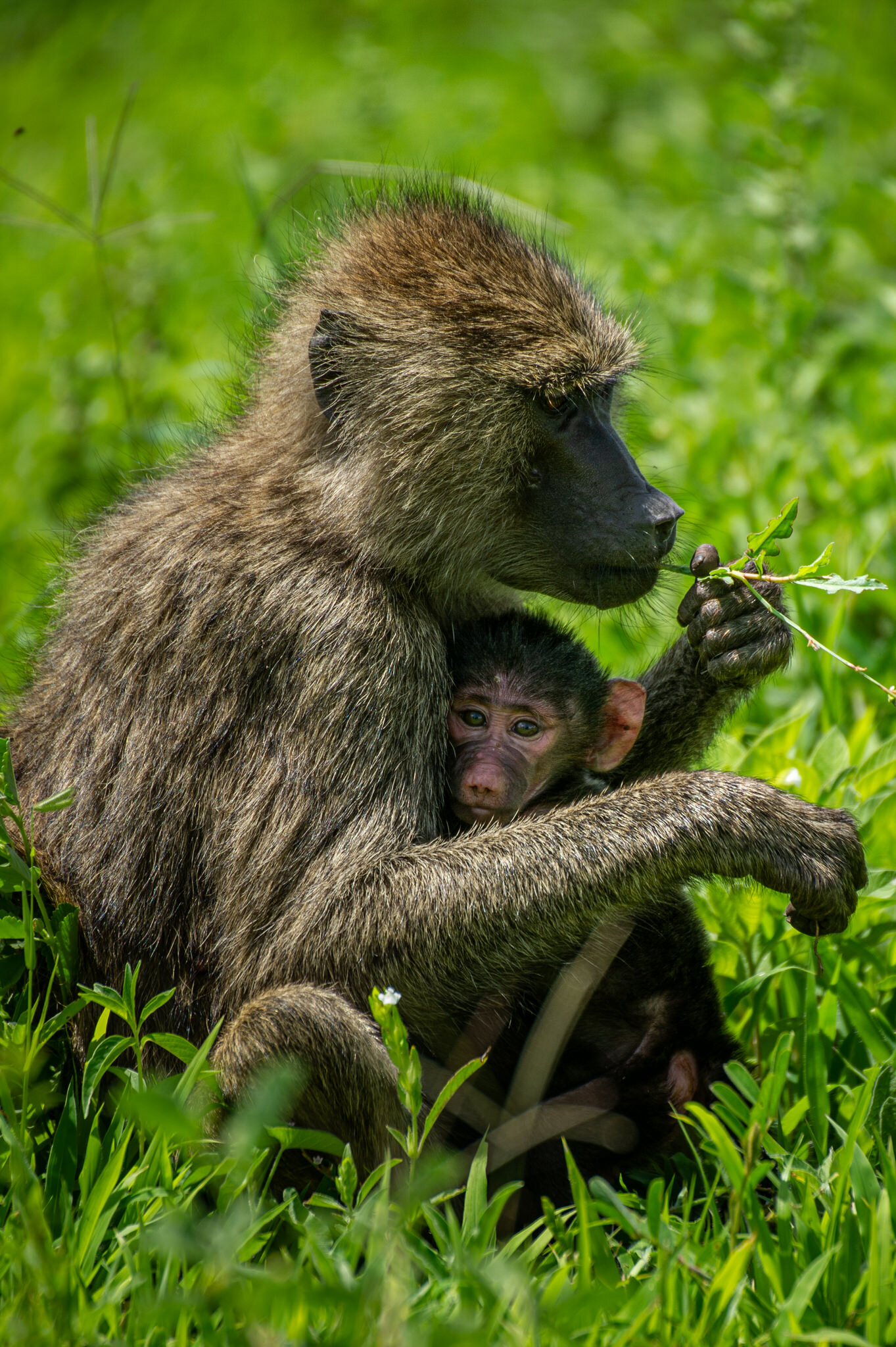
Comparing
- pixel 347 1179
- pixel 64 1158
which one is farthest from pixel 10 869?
pixel 347 1179

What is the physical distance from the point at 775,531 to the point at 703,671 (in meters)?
0.62

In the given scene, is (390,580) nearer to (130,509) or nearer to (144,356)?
(130,509)

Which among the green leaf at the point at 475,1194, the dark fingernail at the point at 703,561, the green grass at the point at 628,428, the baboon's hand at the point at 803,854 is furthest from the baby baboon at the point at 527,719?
the green leaf at the point at 475,1194

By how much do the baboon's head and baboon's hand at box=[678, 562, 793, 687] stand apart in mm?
158

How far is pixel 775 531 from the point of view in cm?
337

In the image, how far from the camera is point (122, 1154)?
286cm

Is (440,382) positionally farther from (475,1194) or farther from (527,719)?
(475,1194)

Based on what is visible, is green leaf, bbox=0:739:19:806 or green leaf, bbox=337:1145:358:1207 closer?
green leaf, bbox=337:1145:358:1207

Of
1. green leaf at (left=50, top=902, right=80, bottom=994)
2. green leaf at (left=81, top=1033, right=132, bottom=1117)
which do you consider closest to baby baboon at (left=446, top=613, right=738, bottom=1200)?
green leaf at (left=81, top=1033, right=132, bottom=1117)

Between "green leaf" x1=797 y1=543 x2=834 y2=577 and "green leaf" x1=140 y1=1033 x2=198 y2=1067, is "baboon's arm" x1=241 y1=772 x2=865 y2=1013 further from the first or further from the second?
"green leaf" x1=797 y1=543 x2=834 y2=577

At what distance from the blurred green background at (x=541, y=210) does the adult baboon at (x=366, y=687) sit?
0.65m

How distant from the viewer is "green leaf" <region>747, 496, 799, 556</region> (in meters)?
3.32

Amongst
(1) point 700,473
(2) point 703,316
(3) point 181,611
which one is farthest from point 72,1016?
(2) point 703,316

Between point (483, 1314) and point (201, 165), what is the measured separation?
30.9ft
